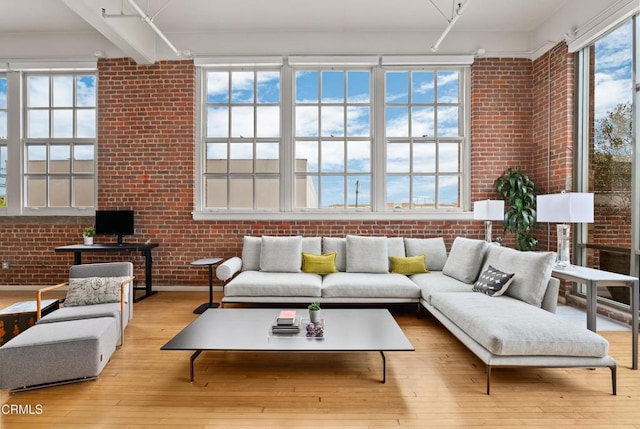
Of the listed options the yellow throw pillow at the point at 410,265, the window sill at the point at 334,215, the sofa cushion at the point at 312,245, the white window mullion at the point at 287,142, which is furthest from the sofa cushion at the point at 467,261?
the white window mullion at the point at 287,142

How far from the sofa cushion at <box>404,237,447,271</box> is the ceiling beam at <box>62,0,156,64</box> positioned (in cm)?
473

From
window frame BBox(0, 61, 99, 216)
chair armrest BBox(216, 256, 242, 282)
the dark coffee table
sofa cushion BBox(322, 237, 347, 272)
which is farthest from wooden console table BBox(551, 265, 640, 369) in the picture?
window frame BBox(0, 61, 99, 216)

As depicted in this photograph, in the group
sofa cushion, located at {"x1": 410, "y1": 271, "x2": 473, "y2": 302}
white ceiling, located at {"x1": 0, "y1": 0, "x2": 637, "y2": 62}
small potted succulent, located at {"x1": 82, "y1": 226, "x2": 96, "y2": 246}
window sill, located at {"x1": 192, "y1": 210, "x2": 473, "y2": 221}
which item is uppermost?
white ceiling, located at {"x1": 0, "y1": 0, "x2": 637, "y2": 62}

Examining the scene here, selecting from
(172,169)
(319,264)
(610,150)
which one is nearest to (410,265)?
(319,264)

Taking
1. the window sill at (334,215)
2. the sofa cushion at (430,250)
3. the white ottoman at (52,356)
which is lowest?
the white ottoman at (52,356)

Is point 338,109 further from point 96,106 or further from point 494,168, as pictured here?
point 96,106

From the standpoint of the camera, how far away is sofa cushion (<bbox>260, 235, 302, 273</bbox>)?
4.97 metres

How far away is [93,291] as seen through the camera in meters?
3.67

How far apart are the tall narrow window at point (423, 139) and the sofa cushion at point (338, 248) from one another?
109 cm

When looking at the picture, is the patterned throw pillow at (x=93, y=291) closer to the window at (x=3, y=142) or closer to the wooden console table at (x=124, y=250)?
the wooden console table at (x=124, y=250)

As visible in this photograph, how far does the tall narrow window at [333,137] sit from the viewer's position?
578cm

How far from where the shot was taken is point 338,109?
5797 millimetres

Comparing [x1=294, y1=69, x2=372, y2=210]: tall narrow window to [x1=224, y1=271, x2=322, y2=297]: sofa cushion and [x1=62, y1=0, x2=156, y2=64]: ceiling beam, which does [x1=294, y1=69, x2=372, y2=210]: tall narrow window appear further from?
[x1=62, y1=0, x2=156, y2=64]: ceiling beam

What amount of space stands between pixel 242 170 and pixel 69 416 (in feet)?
13.2
